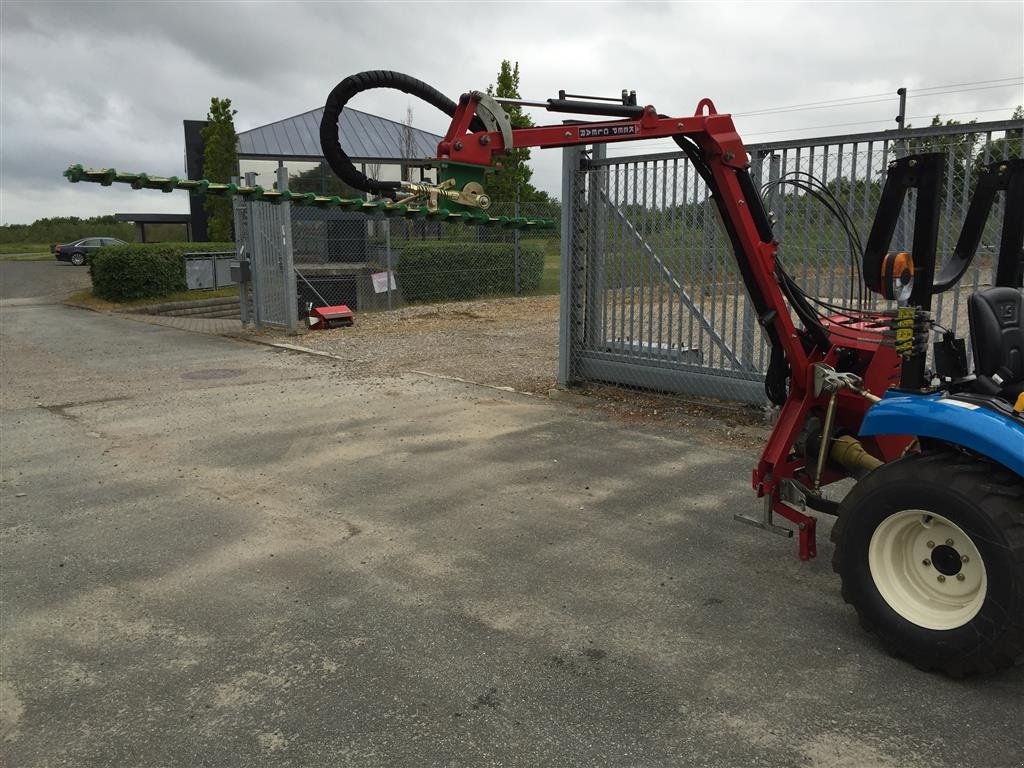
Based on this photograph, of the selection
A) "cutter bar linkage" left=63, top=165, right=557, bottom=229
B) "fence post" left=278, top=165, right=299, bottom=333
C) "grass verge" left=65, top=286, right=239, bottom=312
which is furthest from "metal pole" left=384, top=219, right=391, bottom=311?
"cutter bar linkage" left=63, top=165, right=557, bottom=229

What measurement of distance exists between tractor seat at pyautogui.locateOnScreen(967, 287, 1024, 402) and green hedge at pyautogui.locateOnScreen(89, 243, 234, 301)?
63.8 feet

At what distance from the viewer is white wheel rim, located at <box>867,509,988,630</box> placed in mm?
3051

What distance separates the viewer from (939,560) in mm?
3137

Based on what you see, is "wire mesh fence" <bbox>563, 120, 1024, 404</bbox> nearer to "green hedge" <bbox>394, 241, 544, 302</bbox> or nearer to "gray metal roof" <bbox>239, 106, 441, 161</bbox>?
"green hedge" <bbox>394, 241, 544, 302</bbox>

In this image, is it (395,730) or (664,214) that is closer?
(395,730)

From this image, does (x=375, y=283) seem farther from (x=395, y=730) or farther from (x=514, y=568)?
(x=395, y=730)

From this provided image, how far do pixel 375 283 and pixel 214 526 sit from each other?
12.8m

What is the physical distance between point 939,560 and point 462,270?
1652 centimetres

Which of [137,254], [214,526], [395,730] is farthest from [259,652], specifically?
[137,254]

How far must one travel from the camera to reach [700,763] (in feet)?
8.57

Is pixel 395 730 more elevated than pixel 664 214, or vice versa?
pixel 664 214

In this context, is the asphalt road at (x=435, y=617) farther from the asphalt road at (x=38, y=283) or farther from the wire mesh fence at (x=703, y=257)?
the asphalt road at (x=38, y=283)

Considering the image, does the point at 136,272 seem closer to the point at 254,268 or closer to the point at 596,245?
the point at 254,268

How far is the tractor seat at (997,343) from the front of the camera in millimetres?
3174
